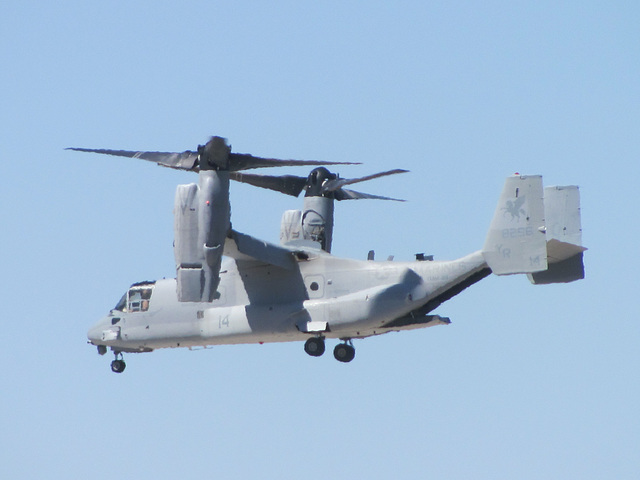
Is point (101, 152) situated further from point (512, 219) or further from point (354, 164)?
point (512, 219)

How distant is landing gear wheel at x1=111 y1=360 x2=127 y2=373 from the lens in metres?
40.6

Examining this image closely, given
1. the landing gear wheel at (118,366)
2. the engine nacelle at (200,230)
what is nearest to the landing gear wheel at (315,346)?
the engine nacelle at (200,230)

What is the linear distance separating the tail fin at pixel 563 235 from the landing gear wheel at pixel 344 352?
208 inches

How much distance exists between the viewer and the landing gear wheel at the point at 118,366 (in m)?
40.6

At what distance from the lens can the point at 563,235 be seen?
115 ft

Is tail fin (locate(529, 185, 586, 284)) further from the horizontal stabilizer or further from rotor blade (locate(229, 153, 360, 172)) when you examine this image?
rotor blade (locate(229, 153, 360, 172))

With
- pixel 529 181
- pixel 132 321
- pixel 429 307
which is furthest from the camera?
pixel 132 321

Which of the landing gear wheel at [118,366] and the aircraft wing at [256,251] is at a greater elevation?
the aircraft wing at [256,251]

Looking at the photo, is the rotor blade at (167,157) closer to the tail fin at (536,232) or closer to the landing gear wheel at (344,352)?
the landing gear wheel at (344,352)

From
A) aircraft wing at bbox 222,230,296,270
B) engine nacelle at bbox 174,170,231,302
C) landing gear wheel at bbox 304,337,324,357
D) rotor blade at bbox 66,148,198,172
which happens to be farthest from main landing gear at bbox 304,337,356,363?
rotor blade at bbox 66,148,198,172

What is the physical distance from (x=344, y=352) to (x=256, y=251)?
3.67m

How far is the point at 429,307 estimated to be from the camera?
35938 mm

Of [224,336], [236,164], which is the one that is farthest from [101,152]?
[224,336]

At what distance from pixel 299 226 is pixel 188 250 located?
7397 mm
